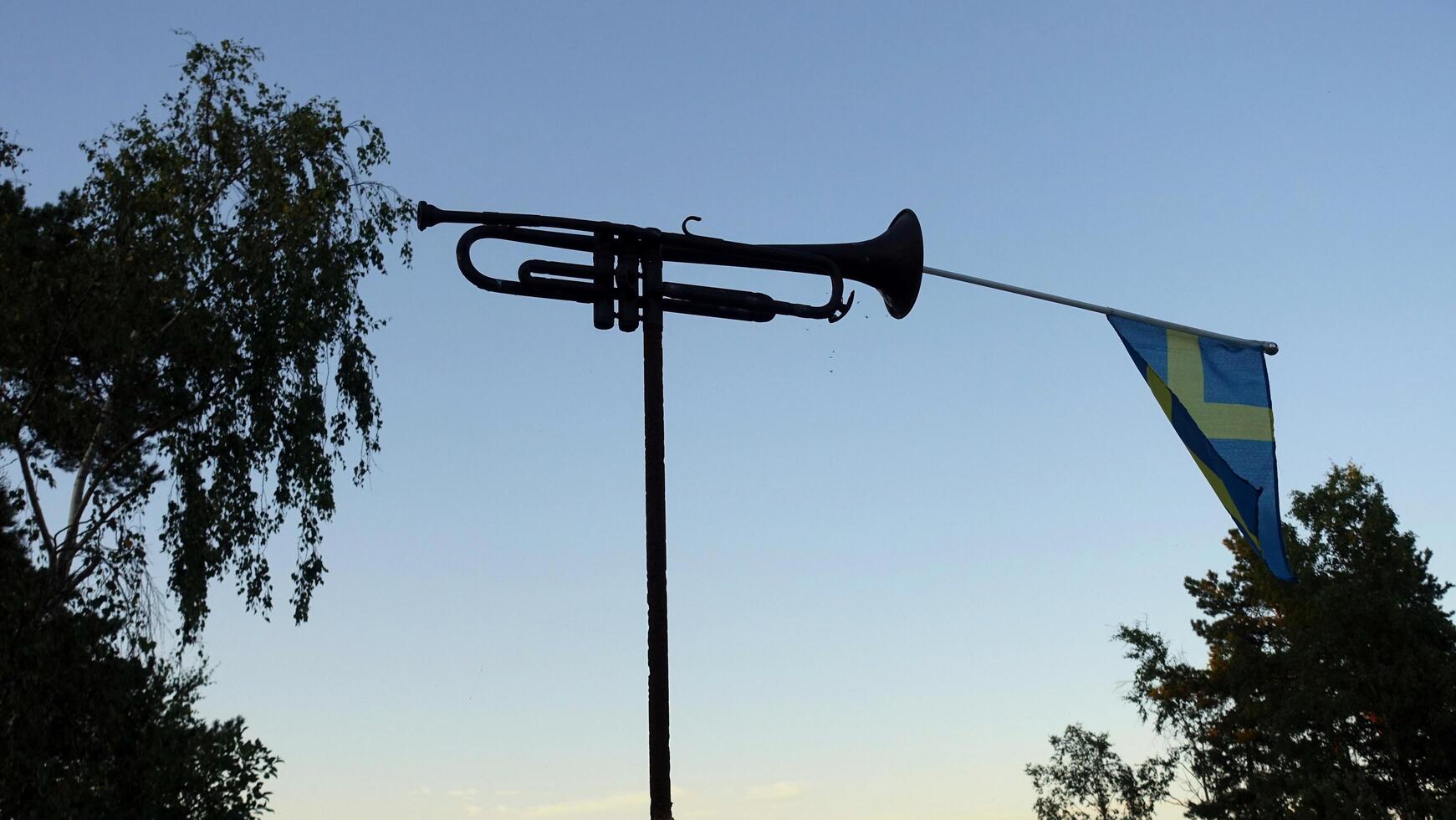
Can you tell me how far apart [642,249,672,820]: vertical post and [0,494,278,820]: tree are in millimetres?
10477

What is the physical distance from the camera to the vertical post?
4449mm

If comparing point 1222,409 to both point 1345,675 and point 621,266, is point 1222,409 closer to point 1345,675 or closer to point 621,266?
point 621,266

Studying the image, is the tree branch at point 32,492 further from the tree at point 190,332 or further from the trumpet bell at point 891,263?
the trumpet bell at point 891,263

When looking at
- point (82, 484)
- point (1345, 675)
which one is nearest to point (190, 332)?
point (82, 484)

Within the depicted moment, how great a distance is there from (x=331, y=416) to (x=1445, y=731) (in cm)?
2561

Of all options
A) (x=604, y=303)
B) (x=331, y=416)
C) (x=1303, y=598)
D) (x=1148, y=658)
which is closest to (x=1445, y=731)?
(x=1303, y=598)

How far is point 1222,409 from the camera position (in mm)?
8273

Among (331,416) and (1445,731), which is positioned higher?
(331,416)

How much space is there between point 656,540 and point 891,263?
2.32 m

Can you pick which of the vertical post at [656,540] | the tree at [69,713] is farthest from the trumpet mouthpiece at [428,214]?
the tree at [69,713]

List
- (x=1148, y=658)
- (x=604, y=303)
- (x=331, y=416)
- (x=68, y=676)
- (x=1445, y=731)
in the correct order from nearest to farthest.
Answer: (x=604, y=303) → (x=68, y=676) → (x=331, y=416) → (x=1445, y=731) → (x=1148, y=658)

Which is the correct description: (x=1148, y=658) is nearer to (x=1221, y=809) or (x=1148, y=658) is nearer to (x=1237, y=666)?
(x=1237, y=666)

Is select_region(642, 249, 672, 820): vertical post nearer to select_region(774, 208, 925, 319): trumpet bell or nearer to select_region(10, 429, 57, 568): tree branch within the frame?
select_region(774, 208, 925, 319): trumpet bell

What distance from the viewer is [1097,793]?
43.2 metres
